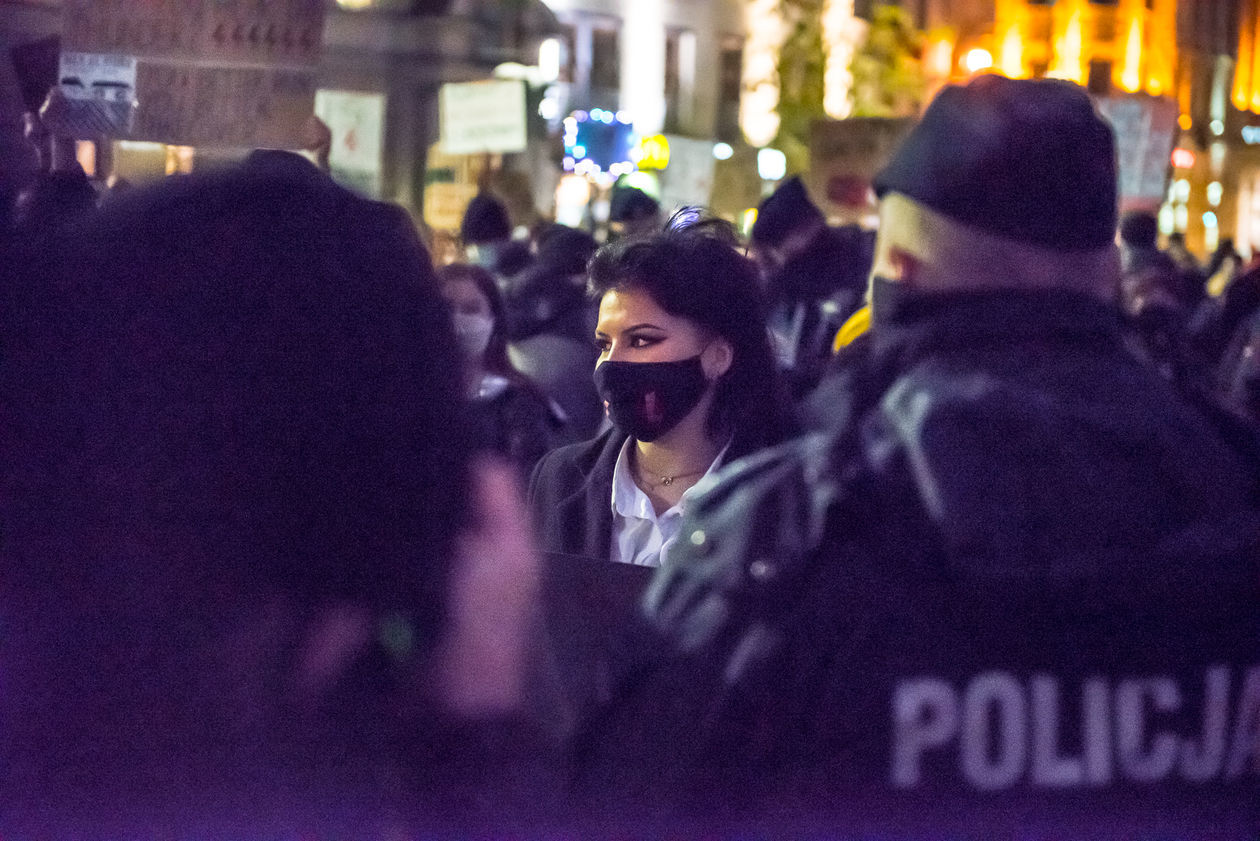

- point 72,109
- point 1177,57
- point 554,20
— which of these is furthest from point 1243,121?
point 72,109

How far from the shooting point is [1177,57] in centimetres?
5519

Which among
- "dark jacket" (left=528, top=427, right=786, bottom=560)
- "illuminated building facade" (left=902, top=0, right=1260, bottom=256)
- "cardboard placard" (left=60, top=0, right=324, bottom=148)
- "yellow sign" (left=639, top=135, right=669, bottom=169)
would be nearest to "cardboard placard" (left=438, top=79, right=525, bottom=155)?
"cardboard placard" (left=60, top=0, right=324, bottom=148)

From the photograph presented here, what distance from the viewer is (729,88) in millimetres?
49719

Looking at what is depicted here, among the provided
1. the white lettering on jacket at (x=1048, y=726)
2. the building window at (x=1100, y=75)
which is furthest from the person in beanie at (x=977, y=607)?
the building window at (x=1100, y=75)

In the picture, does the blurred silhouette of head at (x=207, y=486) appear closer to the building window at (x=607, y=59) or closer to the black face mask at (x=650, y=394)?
the black face mask at (x=650, y=394)

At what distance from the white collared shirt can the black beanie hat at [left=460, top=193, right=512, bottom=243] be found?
23.0 ft

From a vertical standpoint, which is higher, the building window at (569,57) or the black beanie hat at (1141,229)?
the building window at (569,57)

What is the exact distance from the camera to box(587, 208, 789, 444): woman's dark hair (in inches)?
154

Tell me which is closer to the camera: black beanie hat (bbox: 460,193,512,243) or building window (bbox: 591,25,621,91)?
black beanie hat (bbox: 460,193,512,243)

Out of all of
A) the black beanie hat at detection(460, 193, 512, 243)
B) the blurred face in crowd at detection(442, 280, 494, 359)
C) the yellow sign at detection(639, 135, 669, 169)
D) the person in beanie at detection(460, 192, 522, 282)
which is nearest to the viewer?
the blurred face in crowd at detection(442, 280, 494, 359)

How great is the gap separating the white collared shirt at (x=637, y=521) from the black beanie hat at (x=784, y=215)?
537 centimetres

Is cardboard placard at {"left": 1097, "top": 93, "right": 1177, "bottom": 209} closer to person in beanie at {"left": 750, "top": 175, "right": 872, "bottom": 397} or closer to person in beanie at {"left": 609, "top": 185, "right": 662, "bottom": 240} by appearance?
person in beanie at {"left": 750, "top": 175, "right": 872, "bottom": 397}

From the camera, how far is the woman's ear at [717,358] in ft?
12.9

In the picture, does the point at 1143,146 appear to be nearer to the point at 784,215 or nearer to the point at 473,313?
the point at 784,215
